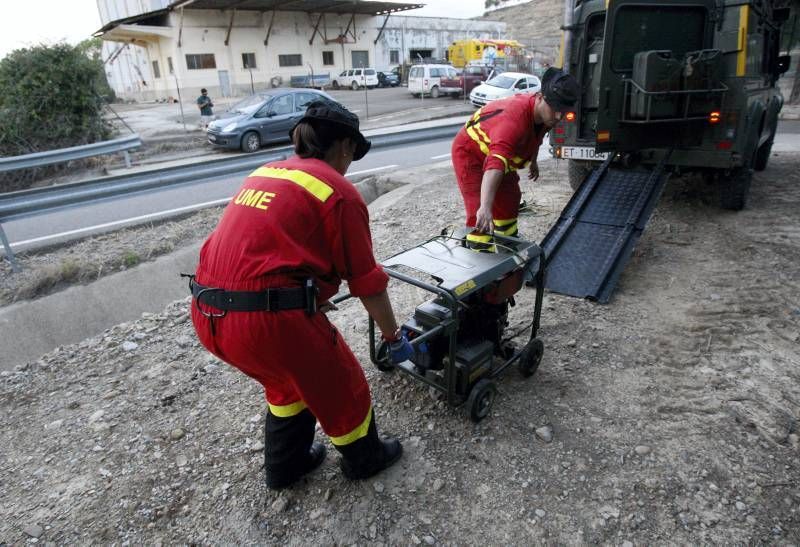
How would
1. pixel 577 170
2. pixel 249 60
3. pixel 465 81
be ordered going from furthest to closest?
pixel 249 60 → pixel 465 81 → pixel 577 170

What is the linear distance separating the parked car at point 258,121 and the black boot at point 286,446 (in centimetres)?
1144

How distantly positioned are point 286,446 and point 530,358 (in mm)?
1568

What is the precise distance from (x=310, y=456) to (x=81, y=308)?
381 cm

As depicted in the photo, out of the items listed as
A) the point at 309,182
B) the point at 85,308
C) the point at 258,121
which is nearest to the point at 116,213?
the point at 85,308

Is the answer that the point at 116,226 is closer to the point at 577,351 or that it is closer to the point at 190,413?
the point at 190,413

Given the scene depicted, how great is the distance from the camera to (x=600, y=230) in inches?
187

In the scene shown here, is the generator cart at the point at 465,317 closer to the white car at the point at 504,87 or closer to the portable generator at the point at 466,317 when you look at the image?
the portable generator at the point at 466,317

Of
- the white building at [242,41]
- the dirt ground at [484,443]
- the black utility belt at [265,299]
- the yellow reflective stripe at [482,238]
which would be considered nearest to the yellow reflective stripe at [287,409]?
the dirt ground at [484,443]

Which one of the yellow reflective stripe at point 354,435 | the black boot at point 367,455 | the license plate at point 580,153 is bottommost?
the black boot at point 367,455

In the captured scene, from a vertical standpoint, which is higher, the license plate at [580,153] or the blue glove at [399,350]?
the license plate at [580,153]

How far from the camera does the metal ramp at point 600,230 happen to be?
14.0ft

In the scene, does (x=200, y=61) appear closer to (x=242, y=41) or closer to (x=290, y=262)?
(x=242, y=41)

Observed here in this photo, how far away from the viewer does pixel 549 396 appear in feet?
9.80

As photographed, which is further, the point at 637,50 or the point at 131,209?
the point at 131,209
